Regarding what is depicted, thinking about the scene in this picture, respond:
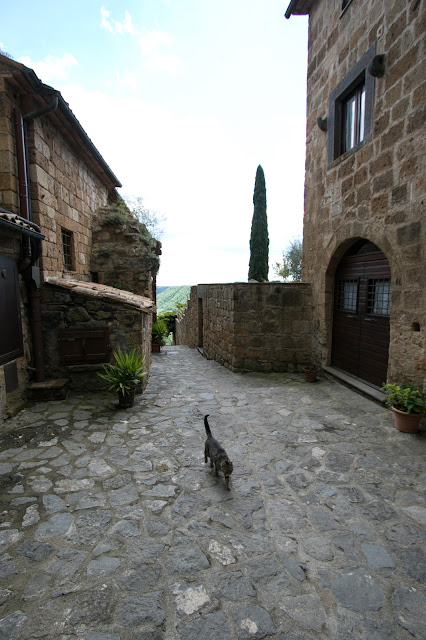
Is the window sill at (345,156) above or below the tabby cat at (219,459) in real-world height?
above

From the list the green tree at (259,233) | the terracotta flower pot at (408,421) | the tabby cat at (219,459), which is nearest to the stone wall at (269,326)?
the terracotta flower pot at (408,421)

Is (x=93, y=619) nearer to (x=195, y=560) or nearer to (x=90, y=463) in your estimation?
(x=195, y=560)

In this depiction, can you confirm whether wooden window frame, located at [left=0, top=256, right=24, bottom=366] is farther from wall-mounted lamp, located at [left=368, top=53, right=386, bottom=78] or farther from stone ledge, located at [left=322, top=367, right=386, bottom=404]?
wall-mounted lamp, located at [left=368, top=53, right=386, bottom=78]

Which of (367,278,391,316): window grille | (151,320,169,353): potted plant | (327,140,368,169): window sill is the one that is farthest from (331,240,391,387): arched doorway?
(151,320,169,353): potted plant

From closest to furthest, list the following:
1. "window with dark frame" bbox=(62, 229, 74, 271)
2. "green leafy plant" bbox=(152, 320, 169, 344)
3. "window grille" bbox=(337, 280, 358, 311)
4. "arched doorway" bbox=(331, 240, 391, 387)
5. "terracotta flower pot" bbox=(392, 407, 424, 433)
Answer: "terracotta flower pot" bbox=(392, 407, 424, 433), "arched doorway" bbox=(331, 240, 391, 387), "window grille" bbox=(337, 280, 358, 311), "window with dark frame" bbox=(62, 229, 74, 271), "green leafy plant" bbox=(152, 320, 169, 344)

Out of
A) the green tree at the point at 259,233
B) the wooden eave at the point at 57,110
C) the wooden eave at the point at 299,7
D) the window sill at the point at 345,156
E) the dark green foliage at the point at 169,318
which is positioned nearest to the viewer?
the wooden eave at the point at 57,110

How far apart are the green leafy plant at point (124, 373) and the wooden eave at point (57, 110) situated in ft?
14.4

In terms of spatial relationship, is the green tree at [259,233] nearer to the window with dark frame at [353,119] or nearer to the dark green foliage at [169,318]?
the dark green foliage at [169,318]

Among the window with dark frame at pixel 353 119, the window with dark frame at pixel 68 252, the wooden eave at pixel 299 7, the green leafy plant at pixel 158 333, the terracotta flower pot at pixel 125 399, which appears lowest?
the terracotta flower pot at pixel 125 399

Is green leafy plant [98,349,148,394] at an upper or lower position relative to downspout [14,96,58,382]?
lower

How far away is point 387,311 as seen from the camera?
491cm

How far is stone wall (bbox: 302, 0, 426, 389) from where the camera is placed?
4051mm

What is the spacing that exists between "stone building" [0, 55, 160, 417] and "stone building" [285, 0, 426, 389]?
13.0ft

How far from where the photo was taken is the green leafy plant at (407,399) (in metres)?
3.94
